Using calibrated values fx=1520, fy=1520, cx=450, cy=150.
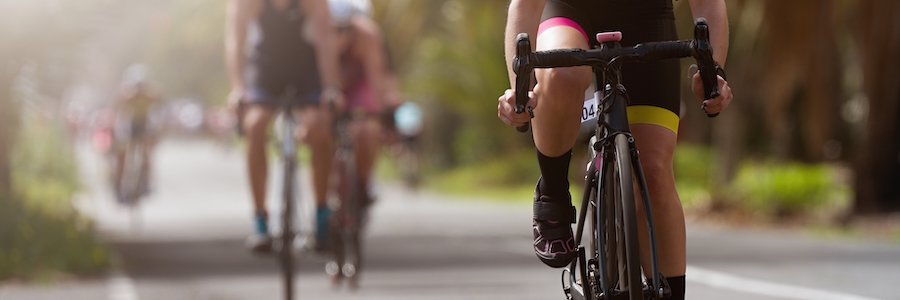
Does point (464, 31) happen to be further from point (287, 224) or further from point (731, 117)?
point (287, 224)

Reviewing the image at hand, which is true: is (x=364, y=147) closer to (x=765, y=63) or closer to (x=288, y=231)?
(x=288, y=231)

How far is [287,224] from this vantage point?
280 inches

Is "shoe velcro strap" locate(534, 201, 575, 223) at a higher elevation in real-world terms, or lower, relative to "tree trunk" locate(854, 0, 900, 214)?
lower

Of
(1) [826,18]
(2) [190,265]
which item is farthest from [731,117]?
(2) [190,265]

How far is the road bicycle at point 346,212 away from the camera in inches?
319

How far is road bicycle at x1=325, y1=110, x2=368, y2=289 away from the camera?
8102mm

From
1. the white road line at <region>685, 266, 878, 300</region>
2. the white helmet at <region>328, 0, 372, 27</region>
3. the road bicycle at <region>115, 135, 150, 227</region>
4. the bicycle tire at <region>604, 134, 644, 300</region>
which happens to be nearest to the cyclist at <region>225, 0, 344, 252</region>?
the white helmet at <region>328, 0, 372, 27</region>

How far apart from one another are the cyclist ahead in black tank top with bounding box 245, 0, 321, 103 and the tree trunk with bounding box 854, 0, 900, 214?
725 centimetres

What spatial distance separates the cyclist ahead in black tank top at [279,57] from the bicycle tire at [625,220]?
339 cm

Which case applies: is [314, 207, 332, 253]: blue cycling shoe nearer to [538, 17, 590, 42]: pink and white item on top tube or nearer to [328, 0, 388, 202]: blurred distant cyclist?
[328, 0, 388, 202]: blurred distant cyclist

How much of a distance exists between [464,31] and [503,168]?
9.04m

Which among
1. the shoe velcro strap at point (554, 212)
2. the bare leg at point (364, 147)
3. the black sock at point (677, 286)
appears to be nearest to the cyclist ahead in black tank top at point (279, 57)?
the bare leg at point (364, 147)

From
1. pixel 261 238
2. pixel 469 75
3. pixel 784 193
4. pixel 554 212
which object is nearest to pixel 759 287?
pixel 261 238

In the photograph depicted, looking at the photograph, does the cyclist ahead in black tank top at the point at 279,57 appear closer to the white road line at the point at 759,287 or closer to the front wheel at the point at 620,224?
the white road line at the point at 759,287
